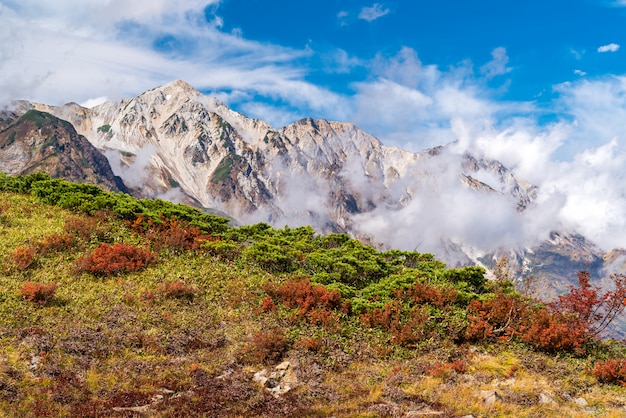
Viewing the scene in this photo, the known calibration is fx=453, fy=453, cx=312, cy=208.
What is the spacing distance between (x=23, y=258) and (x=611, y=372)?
2711 cm

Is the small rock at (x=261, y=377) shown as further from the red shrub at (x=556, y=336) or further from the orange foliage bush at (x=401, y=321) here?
the red shrub at (x=556, y=336)

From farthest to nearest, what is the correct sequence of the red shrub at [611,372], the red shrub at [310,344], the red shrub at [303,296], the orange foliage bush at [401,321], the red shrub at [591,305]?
the red shrub at [303,296] → the red shrub at [591,305] → the orange foliage bush at [401,321] → the red shrub at [310,344] → the red shrub at [611,372]

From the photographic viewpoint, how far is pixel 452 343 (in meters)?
20.5

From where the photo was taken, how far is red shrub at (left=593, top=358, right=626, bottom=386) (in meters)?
18.0

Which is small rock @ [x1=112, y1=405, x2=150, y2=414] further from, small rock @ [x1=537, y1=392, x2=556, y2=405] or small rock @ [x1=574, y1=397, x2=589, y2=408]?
small rock @ [x1=574, y1=397, x2=589, y2=408]

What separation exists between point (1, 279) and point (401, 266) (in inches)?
865

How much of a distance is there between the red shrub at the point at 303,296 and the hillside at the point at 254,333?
7 cm

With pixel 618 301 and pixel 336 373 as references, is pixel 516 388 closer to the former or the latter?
pixel 336 373

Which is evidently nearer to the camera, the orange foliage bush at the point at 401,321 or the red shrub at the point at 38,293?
the red shrub at the point at 38,293

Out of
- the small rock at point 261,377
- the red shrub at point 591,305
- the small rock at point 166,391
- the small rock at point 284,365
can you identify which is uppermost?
the red shrub at point 591,305

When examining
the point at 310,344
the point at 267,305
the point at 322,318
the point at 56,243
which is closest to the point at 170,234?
the point at 56,243

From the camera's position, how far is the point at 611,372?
59.1ft

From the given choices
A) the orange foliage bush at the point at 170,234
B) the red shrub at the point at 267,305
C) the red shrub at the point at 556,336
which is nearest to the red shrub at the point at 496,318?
the red shrub at the point at 556,336

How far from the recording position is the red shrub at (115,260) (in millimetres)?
23188
